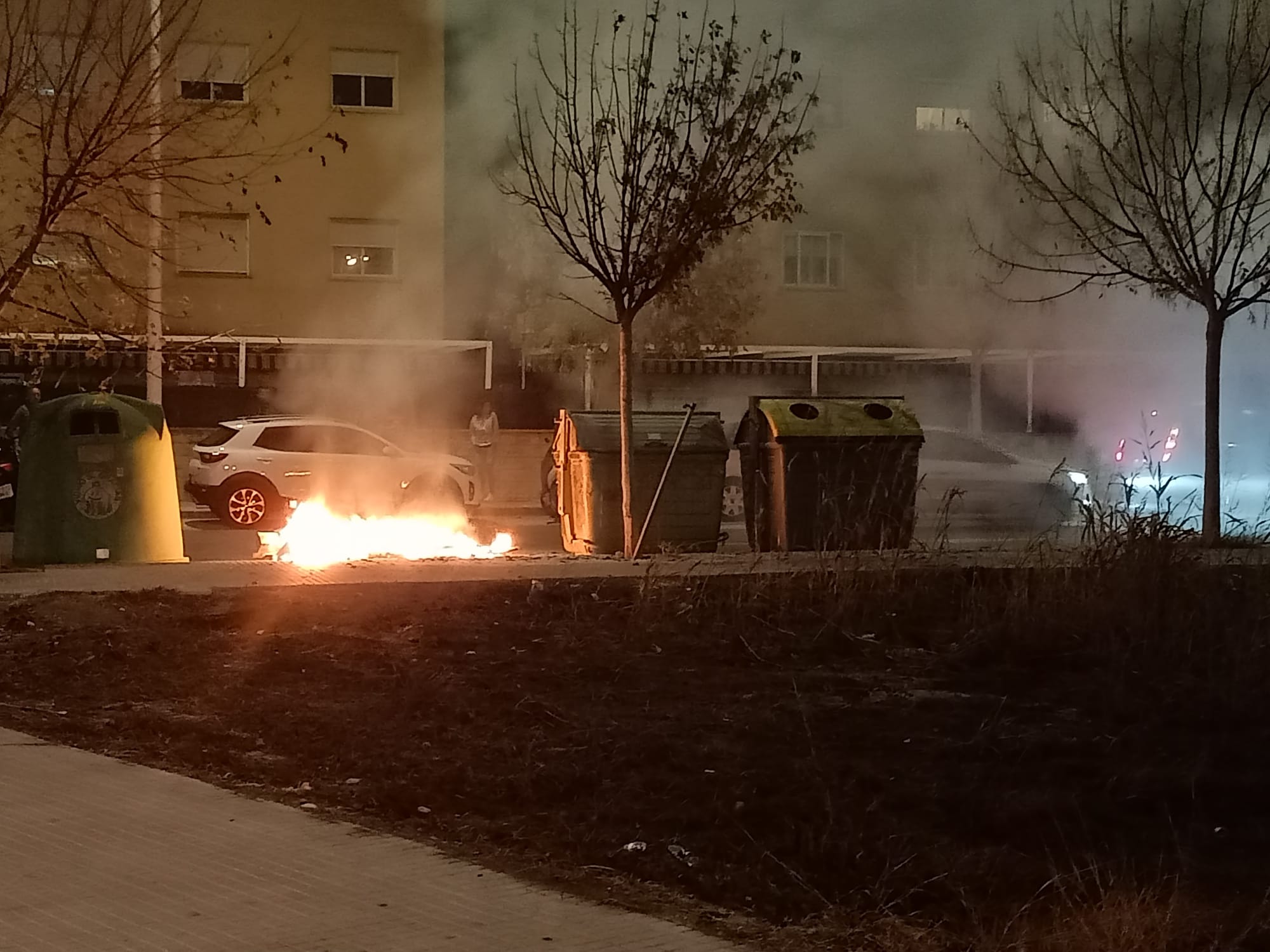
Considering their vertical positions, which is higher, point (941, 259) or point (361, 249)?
point (361, 249)

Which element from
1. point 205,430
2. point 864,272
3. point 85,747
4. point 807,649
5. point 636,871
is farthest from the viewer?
point 864,272

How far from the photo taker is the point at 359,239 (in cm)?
1981

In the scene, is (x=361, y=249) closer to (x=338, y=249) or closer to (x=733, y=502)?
(x=338, y=249)

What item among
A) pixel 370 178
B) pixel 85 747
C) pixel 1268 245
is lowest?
pixel 85 747

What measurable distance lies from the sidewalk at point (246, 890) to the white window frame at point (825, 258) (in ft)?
45.0

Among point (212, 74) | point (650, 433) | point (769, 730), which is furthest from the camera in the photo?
point (212, 74)

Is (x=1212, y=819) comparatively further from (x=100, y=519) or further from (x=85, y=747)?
(x=100, y=519)

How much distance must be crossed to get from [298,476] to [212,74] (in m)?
4.82

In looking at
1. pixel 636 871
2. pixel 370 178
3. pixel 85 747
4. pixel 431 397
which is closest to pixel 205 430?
pixel 431 397

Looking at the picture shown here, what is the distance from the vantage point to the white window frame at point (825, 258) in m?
17.3

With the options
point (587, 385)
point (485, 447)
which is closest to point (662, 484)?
point (485, 447)

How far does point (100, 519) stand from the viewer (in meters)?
8.56

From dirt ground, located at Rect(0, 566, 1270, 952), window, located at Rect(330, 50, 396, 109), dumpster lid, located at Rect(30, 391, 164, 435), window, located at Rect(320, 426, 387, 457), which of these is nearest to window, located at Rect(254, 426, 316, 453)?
window, located at Rect(320, 426, 387, 457)

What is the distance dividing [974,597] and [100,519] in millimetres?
4837
